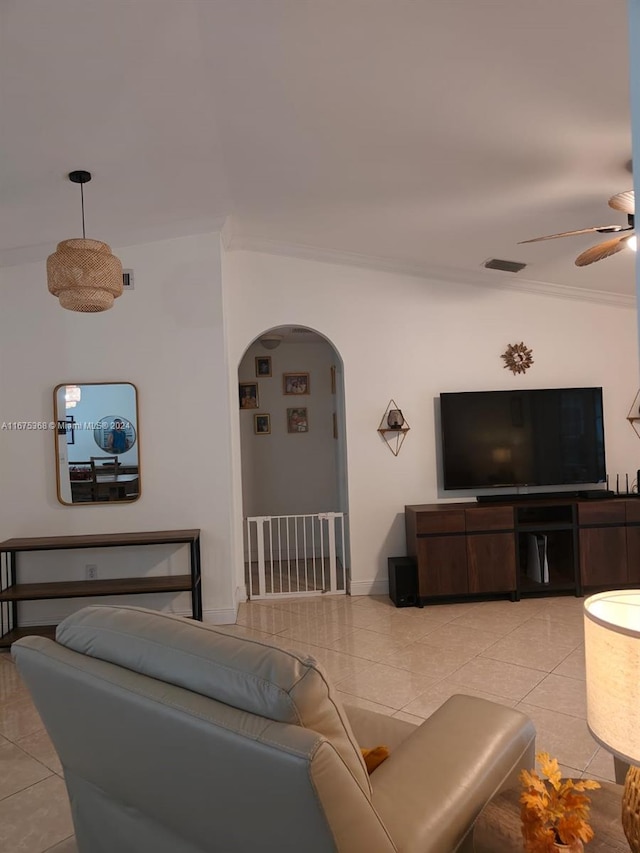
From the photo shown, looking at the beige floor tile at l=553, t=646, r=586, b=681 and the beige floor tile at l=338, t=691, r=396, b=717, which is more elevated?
the beige floor tile at l=553, t=646, r=586, b=681

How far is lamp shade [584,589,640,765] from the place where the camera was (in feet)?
3.60

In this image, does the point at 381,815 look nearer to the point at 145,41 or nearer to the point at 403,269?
the point at 145,41

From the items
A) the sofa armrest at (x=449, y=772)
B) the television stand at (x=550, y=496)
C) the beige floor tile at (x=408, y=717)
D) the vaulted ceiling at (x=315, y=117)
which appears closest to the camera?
the sofa armrest at (x=449, y=772)

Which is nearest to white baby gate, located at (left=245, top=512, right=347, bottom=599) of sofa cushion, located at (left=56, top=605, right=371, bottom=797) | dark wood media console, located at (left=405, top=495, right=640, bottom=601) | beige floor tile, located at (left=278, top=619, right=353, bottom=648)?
beige floor tile, located at (left=278, top=619, right=353, bottom=648)

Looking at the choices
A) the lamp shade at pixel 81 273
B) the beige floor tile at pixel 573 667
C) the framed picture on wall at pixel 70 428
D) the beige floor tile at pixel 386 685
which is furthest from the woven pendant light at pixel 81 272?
the beige floor tile at pixel 573 667

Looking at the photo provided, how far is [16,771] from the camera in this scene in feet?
8.93

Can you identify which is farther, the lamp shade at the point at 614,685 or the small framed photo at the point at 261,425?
the small framed photo at the point at 261,425

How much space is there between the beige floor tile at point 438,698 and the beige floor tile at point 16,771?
1.73 m

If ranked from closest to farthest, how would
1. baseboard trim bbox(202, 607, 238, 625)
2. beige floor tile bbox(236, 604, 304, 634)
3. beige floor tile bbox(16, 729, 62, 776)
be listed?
beige floor tile bbox(16, 729, 62, 776) < beige floor tile bbox(236, 604, 304, 634) < baseboard trim bbox(202, 607, 238, 625)

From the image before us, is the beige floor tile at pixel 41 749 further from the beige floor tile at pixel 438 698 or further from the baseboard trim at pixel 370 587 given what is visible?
the baseboard trim at pixel 370 587

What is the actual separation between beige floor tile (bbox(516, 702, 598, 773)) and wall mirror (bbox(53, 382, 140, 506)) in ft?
10.3

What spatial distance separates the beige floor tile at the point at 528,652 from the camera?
12.2 feet

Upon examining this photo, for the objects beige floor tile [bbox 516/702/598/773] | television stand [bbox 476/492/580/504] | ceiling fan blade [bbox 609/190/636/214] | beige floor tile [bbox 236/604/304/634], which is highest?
ceiling fan blade [bbox 609/190/636/214]

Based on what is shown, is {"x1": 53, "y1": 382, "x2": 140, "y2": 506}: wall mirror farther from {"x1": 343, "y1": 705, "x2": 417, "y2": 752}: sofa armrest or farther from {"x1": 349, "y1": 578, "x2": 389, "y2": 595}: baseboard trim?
{"x1": 343, "y1": 705, "x2": 417, "y2": 752}: sofa armrest
